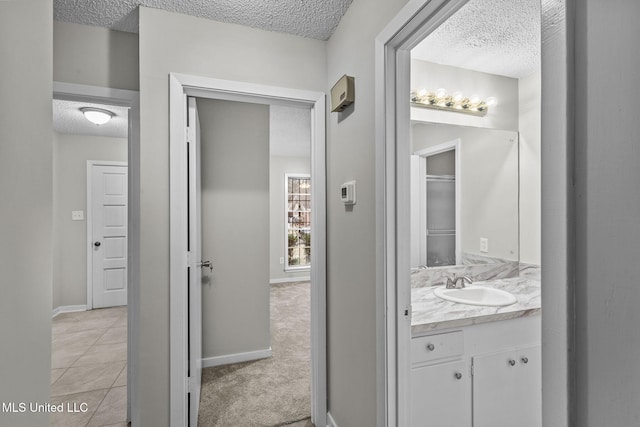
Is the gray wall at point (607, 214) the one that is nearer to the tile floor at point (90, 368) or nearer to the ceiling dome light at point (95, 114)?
the tile floor at point (90, 368)

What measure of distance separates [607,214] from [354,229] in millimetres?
1100

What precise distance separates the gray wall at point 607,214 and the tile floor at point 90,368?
252 centimetres

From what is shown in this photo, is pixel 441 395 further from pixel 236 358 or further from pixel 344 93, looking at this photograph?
pixel 236 358

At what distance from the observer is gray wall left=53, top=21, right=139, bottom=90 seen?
1793mm

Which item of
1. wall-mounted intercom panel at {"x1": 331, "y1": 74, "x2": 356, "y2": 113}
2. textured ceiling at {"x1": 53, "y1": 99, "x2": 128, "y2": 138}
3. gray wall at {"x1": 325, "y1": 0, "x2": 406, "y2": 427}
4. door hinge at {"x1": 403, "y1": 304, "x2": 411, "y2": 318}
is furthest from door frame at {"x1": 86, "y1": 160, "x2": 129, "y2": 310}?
door hinge at {"x1": 403, "y1": 304, "x2": 411, "y2": 318}

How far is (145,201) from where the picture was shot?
1.67m

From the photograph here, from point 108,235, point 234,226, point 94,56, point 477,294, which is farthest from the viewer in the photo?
point 108,235

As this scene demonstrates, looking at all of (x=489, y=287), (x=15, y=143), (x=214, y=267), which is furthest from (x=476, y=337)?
(x=214, y=267)

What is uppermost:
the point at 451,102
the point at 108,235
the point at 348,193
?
the point at 451,102

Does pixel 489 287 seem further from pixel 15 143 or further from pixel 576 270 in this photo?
pixel 15 143

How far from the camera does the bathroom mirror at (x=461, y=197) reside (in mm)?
2141

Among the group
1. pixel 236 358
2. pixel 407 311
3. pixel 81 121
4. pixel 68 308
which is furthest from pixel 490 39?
pixel 68 308

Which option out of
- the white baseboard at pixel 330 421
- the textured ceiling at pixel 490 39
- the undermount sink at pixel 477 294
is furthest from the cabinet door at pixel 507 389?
the textured ceiling at pixel 490 39

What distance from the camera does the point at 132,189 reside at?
1.88 meters
